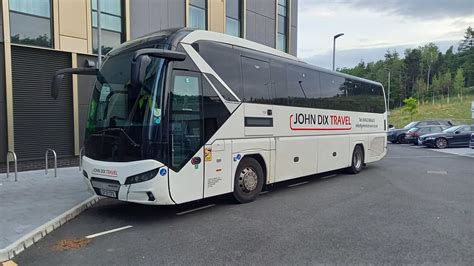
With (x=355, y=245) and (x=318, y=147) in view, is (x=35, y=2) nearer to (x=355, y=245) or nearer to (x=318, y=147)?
(x=318, y=147)

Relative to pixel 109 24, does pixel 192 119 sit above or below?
below

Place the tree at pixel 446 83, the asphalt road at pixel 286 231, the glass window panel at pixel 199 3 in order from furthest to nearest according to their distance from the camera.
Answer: the tree at pixel 446 83
the glass window panel at pixel 199 3
the asphalt road at pixel 286 231

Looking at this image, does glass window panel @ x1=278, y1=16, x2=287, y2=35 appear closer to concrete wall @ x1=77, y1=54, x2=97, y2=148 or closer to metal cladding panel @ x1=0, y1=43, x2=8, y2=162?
concrete wall @ x1=77, y1=54, x2=97, y2=148

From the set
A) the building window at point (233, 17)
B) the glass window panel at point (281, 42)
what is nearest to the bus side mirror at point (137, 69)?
the building window at point (233, 17)

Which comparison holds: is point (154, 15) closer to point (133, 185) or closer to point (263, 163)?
point (263, 163)

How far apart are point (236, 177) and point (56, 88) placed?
3.98m

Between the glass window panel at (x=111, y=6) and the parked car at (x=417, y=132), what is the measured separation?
74.5 ft

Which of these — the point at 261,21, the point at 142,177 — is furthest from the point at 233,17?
the point at 142,177

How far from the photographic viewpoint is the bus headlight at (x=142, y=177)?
6.15m

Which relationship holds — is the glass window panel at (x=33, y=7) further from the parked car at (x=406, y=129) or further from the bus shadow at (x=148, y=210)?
the parked car at (x=406, y=129)

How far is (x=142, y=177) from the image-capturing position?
6191 millimetres

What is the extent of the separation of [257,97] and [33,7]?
1037cm

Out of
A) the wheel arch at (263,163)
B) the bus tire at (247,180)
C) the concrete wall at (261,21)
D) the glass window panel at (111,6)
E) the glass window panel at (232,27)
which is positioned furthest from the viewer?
the concrete wall at (261,21)

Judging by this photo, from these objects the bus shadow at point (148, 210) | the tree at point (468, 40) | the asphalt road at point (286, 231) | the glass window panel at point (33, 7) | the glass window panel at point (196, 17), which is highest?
the tree at point (468, 40)
